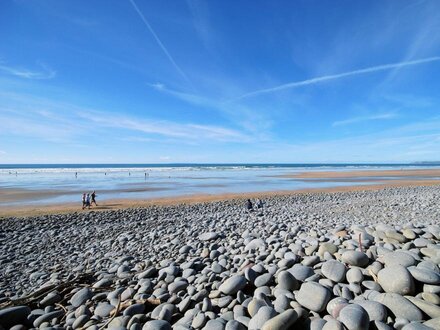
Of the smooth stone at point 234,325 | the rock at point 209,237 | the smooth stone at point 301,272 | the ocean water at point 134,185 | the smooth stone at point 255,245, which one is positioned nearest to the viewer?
the smooth stone at point 234,325

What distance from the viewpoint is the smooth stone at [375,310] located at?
3.09 m

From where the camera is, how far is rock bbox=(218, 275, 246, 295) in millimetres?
4367

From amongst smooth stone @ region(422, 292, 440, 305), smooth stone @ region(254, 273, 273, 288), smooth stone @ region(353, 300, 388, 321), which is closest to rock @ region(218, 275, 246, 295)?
smooth stone @ region(254, 273, 273, 288)

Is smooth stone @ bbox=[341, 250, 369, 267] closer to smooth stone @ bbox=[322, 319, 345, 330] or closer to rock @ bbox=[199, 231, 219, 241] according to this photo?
smooth stone @ bbox=[322, 319, 345, 330]

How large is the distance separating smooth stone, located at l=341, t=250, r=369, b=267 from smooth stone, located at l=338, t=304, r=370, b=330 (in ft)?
4.73

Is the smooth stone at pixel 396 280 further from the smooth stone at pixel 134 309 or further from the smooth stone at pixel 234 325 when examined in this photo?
the smooth stone at pixel 134 309

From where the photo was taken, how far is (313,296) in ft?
12.0

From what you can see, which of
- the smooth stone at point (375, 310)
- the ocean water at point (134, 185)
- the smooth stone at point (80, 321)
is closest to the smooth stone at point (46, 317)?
the smooth stone at point (80, 321)

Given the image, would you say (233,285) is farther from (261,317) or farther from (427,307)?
(427,307)

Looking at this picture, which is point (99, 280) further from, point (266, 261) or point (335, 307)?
point (335, 307)

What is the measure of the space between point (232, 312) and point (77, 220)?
39.2ft

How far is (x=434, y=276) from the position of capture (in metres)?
3.58

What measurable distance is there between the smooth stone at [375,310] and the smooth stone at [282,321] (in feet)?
3.01

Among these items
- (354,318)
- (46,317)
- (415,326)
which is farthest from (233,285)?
(46,317)
